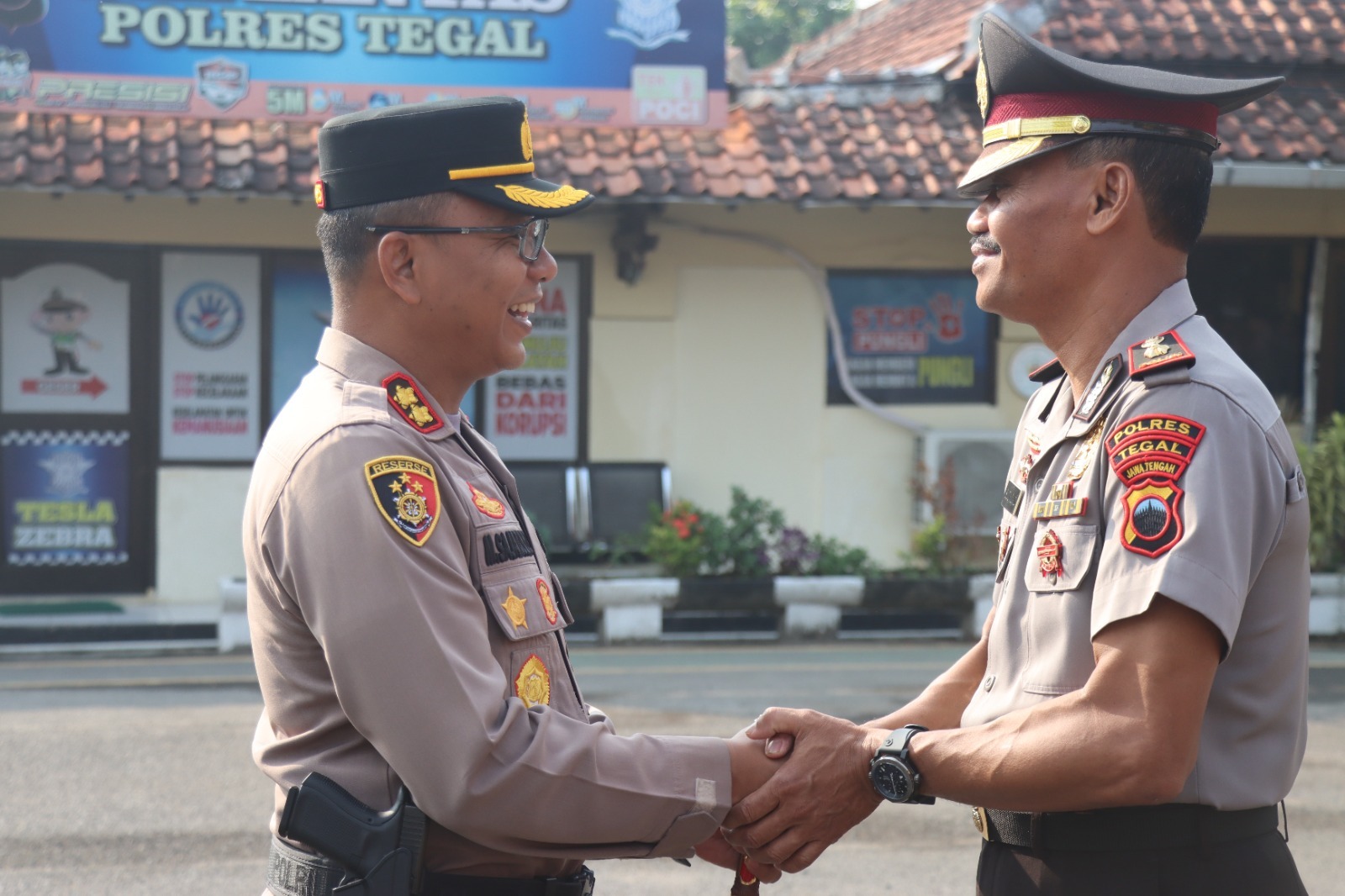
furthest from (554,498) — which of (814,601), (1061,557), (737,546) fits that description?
(1061,557)

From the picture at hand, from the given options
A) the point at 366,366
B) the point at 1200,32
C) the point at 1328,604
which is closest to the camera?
the point at 366,366

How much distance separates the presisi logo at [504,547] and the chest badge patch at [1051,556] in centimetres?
85

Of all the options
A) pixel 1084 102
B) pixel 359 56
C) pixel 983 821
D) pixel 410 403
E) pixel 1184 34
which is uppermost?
pixel 1184 34

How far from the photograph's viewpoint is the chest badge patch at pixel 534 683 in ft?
7.39

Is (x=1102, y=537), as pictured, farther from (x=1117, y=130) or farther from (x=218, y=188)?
(x=218, y=188)

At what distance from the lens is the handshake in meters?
2.55

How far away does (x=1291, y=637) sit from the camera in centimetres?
222

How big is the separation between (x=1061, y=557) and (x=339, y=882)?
4.07 ft

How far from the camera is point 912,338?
11.0m

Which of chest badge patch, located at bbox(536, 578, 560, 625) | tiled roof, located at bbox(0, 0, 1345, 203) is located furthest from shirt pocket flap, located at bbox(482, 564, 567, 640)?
tiled roof, located at bbox(0, 0, 1345, 203)

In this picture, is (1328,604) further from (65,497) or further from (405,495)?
(405,495)

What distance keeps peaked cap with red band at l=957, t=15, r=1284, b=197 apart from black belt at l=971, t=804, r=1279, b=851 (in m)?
1.10

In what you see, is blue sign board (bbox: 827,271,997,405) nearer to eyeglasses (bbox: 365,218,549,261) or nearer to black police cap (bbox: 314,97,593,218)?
eyeglasses (bbox: 365,218,549,261)

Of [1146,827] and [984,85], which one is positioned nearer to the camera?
[1146,827]
